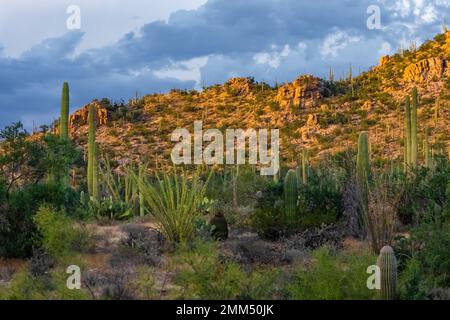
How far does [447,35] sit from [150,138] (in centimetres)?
2101

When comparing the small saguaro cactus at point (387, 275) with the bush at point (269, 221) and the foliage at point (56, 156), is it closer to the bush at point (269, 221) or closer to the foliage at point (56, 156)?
the bush at point (269, 221)

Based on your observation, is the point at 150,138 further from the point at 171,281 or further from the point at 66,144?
the point at 171,281

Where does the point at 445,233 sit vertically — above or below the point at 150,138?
below

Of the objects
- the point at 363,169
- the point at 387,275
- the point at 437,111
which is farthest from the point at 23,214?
the point at 437,111

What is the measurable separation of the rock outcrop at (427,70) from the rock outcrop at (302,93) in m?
5.13

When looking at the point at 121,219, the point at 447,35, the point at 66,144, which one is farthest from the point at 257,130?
the point at 66,144

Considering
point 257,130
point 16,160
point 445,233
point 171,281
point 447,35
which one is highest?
point 447,35

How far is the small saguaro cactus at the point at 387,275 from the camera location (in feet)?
20.7

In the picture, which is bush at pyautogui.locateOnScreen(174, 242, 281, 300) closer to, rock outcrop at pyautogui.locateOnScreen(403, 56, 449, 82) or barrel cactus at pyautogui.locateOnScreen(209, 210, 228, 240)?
barrel cactus at pyautogui.locateOnScreen(209, 210, 228, 240)

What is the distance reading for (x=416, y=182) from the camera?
11883 mm

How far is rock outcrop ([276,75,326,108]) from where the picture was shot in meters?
39.7

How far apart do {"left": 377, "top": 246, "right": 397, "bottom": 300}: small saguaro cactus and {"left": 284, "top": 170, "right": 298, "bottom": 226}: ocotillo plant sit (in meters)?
4.40

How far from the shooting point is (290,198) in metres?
11.0

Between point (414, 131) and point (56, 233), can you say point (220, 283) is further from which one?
point (414, 131)
